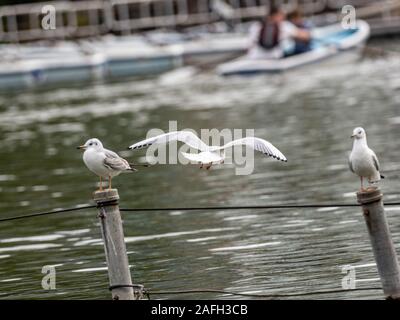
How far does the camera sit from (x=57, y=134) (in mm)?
30531

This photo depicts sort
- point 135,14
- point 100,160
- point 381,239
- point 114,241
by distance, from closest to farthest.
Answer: point 381,239 → point 114,241 → point 100,160 → point 135,14

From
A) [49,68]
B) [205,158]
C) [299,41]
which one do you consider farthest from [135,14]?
[205,158]

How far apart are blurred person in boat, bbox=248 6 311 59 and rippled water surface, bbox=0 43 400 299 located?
4.60ft

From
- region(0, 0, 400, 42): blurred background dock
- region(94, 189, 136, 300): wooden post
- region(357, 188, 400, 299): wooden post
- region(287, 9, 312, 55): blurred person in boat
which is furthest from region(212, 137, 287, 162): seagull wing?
region(0, 0, 400, 42): blurred background dock

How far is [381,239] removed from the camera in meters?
10.9

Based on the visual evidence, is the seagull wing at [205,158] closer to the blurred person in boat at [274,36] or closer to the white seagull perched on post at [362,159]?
the white seagull perched on post at [362,159]

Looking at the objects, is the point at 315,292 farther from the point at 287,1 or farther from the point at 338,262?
the point at 287,1

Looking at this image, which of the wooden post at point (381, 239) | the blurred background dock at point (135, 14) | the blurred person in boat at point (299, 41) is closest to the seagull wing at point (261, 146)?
the wooden post at point (381, 239)

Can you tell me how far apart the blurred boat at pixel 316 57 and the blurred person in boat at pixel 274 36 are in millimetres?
285

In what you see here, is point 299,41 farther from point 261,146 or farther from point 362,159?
point 362,159

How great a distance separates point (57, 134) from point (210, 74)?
13345 mm

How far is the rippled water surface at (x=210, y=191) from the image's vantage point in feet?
46.2

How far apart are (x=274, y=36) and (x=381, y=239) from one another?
28631 millimetres
